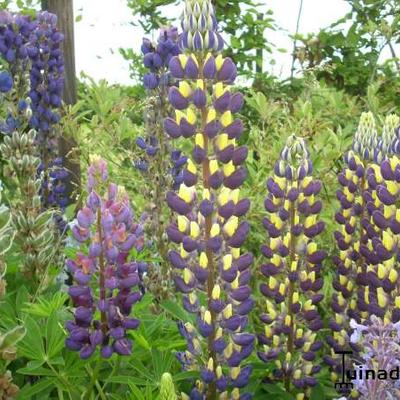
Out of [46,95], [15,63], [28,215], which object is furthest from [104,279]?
[46,95]

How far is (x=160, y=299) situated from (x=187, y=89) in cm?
133

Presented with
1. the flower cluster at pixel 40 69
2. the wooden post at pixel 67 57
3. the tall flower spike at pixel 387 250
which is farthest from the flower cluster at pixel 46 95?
the tall flower spike at pixel 387 250

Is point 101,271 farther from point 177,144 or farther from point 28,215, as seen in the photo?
point 177,144

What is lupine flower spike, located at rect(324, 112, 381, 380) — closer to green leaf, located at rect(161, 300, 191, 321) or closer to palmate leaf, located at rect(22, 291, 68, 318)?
green leaf, located at rect(161, 300, 191, 321)

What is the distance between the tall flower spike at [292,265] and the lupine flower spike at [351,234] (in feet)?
0.62

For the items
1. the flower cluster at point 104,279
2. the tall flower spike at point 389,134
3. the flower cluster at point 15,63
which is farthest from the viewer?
the flower cluster at point 15,63

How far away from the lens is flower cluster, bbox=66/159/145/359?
2.24 meters

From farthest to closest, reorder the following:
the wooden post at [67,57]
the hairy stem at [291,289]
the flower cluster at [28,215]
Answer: the wooden post at [67,57] < the flower cluster at [28,215] < the hairy stem at [291,289]

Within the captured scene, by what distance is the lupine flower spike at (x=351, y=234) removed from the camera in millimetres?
2955

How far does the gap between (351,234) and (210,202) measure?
87cm

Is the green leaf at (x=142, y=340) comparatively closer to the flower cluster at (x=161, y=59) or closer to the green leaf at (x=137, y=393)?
the green leaf at (x=137, y=393)

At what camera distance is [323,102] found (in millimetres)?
5633

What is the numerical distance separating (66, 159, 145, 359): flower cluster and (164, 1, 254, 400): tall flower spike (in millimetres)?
173

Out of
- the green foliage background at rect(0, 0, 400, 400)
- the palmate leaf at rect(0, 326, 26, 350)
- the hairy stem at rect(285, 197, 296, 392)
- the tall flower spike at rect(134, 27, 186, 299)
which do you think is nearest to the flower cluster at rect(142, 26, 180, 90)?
the tall flower spike at rect(134, 27, 186, 299)
